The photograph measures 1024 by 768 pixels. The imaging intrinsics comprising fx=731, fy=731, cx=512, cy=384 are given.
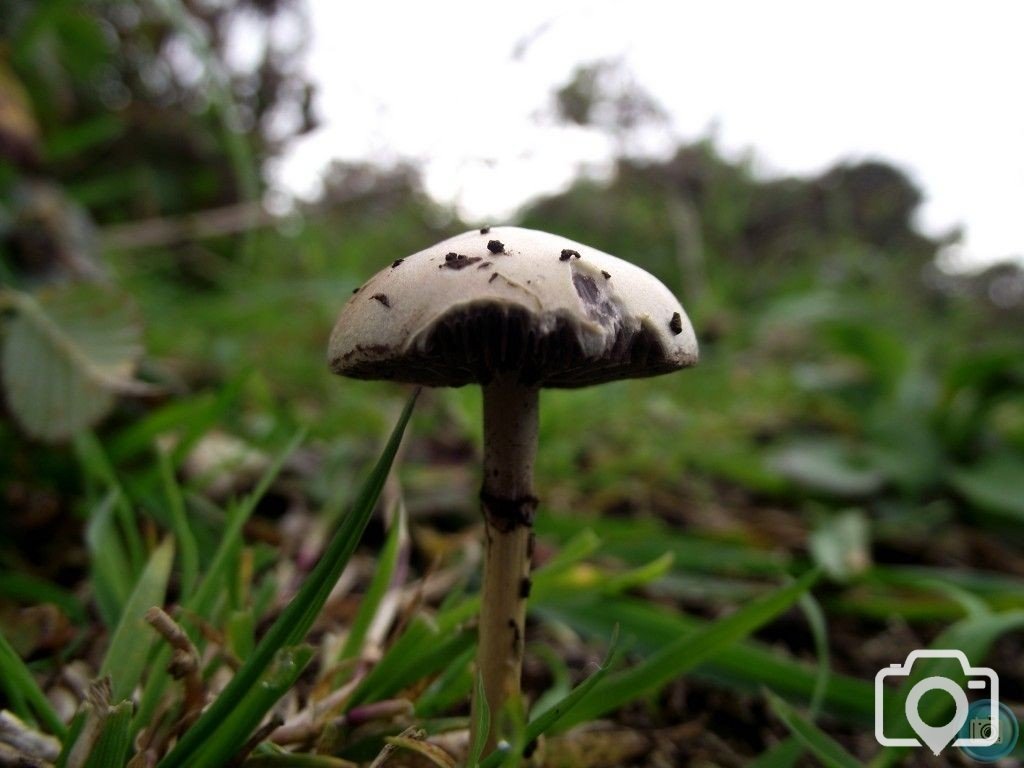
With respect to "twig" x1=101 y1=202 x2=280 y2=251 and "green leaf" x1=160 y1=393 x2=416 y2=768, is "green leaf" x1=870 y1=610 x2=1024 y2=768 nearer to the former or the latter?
"green leaf" x1=160 y1=393 x2=416 y2=768

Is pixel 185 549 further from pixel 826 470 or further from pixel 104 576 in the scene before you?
pixel 826 470

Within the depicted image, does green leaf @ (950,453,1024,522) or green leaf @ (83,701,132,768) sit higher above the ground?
green leaf @ (950,453,1024,522)

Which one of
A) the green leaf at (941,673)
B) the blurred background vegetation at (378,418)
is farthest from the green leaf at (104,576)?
the green leaf at (941,673)

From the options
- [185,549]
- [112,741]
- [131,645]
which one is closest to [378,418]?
[185,549]

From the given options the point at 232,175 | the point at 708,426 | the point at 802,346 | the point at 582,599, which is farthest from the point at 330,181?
the point at 582,599

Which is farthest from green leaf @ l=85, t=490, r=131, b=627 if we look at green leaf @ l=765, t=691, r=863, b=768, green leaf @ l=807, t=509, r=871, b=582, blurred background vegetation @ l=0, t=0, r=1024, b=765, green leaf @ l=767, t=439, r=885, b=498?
green leaf @ l=767, t=439, r=885, b=498

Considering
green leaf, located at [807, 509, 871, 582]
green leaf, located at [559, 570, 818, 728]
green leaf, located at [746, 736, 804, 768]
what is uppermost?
green leaf, located at [807, 509, 871, 582]
